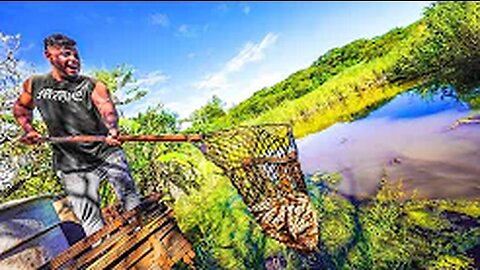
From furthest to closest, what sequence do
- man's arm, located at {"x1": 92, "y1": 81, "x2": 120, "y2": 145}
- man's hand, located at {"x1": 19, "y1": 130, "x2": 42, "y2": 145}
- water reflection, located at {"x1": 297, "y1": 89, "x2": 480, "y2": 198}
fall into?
water reflection, located at {"x1": 297, "y1": 89, "x2": 480, "y2": 198}, man's hand, located at {"x1": 19, "y1": 130, "x2": 42, "y2": 145}, man's arm, located at {"x1": 92, "y1": 81, "x2": 120, "y2": 145}

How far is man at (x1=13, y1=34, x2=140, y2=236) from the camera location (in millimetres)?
4047

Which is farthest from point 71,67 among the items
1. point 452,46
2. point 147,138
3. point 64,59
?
point 452,46

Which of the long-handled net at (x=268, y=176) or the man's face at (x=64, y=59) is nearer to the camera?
the long-handled net at (x=268, y=176)

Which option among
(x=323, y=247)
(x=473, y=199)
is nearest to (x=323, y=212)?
(x=323, y=247)

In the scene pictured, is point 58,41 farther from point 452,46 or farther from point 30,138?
point 452,46

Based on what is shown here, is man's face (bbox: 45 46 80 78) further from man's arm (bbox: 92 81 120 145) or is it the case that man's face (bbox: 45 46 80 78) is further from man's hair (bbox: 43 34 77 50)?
man's arm (bbox: 92 81 120 145)

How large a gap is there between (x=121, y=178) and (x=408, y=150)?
6.87 meters

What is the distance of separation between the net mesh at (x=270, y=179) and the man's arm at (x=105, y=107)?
0.91 m

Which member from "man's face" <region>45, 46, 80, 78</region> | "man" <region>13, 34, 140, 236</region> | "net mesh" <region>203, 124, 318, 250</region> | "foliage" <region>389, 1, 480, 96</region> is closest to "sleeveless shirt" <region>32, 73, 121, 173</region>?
"man" <region>13, 34, 140, 236</region>

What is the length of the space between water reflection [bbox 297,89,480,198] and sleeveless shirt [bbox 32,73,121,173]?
496 centimetres

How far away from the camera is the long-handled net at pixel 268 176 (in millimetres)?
3625

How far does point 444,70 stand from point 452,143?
7640mm

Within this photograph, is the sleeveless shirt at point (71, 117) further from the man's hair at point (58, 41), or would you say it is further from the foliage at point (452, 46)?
the foliage at point (452, 46)

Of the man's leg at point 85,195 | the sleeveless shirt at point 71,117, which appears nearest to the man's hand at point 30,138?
Answer: the sleeveless shirt at point 71,117
